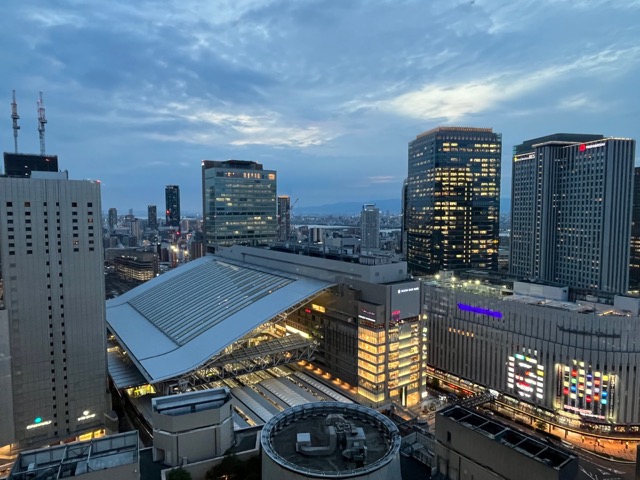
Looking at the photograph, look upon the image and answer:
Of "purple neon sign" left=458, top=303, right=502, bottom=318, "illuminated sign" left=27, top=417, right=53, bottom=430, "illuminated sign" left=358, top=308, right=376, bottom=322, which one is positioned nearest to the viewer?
"illuminated sign" left=27, top=417, right=53, bottom=430

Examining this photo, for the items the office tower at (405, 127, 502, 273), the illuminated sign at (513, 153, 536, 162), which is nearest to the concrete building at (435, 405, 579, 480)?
the office tower at (405, 127, 502, 273)

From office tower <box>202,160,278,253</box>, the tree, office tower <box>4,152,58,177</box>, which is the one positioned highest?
office tower <box>4,152,58,177</box>

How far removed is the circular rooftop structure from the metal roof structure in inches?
809

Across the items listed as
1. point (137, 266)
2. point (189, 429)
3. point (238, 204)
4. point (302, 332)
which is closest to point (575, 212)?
point (302, 332)

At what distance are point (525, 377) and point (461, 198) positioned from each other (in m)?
89.1

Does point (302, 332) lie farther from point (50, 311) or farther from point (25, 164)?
point (25, 164)

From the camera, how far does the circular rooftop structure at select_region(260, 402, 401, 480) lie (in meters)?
23.3

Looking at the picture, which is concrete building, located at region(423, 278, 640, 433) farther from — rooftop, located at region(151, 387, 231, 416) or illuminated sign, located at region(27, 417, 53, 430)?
illuminated sign, located at region(27, 417, 53, 430)

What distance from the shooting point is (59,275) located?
50.2 m

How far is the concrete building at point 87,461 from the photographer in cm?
2375

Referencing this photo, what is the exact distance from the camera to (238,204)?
133 meters

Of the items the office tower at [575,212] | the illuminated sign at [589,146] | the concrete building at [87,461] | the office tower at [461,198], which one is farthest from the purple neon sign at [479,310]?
the office tower at [461,198]

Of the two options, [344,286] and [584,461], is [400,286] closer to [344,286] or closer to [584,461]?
[344,286]

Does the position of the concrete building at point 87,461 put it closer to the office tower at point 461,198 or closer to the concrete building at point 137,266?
the office tower at point 461,198
